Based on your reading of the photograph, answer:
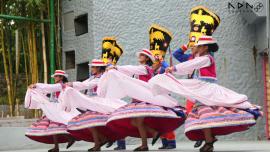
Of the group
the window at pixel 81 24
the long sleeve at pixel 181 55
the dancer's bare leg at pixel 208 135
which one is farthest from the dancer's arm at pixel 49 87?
the window at pixel 81 24

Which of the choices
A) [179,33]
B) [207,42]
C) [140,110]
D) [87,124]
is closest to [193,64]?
[207,42]

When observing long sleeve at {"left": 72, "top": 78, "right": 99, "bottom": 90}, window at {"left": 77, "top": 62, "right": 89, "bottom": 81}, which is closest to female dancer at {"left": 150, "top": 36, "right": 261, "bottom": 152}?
long sleeve at {"left": 72, "top": 78, "right": 99, "bottom": 90}

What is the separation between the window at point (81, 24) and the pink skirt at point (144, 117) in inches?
233

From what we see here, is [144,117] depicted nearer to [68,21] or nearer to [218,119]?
[218,119]

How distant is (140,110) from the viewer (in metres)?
7.86

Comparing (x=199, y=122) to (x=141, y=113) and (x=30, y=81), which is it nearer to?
(x=141, y=113)

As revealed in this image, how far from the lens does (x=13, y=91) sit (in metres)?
13.6

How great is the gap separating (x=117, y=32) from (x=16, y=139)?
3.16 metres

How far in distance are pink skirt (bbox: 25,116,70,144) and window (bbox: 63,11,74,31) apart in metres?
4.84

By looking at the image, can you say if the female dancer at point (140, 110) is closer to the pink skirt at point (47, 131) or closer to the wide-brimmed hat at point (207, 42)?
the wide-brimmed hat at point (207, 42)

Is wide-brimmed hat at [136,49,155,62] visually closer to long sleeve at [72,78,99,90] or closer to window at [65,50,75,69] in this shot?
long sleeve at [72,78,99,90]

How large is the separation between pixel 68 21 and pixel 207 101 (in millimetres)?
7684

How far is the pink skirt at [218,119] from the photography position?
6941 mm

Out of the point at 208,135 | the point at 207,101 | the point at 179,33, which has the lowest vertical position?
the point at 208,135
